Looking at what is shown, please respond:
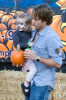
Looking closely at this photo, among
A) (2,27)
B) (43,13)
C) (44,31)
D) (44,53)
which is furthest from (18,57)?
(2,27)

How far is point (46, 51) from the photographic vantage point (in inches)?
88.0

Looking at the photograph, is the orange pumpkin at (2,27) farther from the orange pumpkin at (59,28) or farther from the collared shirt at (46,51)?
the collared shirt at (46,51)

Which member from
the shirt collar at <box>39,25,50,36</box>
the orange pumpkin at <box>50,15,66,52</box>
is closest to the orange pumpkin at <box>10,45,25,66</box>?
the shirt collar at <box>39,25,50,36</box>

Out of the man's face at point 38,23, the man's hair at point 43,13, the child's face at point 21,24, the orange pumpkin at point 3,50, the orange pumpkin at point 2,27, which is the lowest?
the orange pumpkin at point 3,50

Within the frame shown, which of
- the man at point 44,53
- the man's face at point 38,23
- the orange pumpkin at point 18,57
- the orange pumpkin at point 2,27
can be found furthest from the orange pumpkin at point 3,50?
the man's face at point 38,23

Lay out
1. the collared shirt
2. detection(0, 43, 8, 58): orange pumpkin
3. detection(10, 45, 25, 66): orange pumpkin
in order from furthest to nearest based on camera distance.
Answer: detection(0, 43, 8, 58): orange pumpkin → detection(10, 45, 25, 66): orange pumpkin → the collared shirt

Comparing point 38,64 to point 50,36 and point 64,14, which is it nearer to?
point 50,36

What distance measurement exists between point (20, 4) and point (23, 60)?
3.96m

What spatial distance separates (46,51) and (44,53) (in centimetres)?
4

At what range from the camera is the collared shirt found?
2137mm

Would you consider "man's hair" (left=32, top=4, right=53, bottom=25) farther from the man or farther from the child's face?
the child's face

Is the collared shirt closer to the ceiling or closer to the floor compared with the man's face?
closer to the floor

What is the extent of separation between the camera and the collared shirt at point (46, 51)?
2.14m

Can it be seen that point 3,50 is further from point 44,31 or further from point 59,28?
point 44,31
